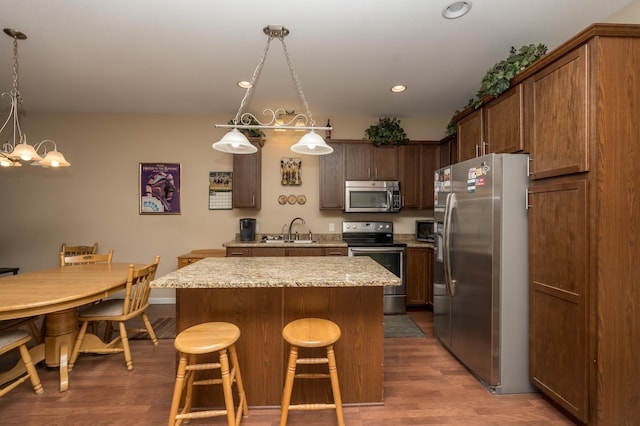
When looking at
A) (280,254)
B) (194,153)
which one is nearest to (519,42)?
(280,254)

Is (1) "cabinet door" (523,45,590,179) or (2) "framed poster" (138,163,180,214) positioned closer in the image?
(1) "cabinet door" (523,45,590,179)

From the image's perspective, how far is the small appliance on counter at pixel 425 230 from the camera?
4.14 metres

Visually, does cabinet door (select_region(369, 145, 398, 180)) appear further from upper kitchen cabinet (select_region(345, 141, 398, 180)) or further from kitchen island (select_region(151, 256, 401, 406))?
kitchen island (select_region(151, 256, 401, 406))

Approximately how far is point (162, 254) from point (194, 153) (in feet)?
4.98

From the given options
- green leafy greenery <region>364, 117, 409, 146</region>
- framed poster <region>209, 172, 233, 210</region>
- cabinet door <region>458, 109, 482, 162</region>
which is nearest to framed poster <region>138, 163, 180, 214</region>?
framed poster <region>209, 172, 233, 210</region>

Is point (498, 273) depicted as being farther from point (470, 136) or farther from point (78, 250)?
point (78, 250)

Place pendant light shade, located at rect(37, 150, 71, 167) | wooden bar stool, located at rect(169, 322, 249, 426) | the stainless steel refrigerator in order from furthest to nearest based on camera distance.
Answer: pendant light shade, located at rect(37, 150, 71, 167) → the stainless steel refrigerator → wooden bar stool, located at rect(169, 322, 249, 426)

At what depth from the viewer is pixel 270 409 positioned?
6.05ft

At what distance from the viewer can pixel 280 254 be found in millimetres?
3561

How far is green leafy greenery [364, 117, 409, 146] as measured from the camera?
3.98 meters

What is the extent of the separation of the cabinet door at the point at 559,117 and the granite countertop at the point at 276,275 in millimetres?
1220

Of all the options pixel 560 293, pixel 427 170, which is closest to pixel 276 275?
pixel 560 293

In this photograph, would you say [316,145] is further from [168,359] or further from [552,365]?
[168,359]

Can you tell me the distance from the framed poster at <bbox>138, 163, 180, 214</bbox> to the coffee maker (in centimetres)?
106
